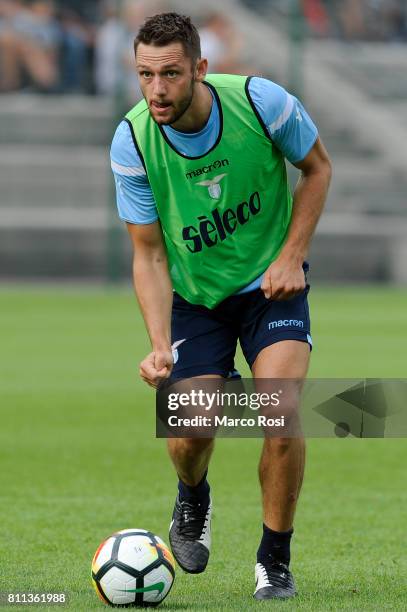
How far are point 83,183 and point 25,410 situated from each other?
15669 mm

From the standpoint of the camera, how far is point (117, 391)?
527 inches

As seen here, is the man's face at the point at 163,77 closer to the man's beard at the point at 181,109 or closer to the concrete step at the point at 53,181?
the man's beard at the point at 181,109

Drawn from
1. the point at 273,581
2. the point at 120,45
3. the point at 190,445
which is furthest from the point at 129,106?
the point at 273,581

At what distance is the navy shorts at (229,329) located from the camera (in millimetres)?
6277

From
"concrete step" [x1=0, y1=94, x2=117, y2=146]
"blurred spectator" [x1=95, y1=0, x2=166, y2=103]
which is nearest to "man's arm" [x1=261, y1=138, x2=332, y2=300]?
"blurred spectator" [x1=95, y1=0, x2=166, y2=103]

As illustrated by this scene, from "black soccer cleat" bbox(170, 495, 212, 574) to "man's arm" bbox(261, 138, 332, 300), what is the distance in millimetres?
1184

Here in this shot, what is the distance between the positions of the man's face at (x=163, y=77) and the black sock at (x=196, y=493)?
5.89 ft

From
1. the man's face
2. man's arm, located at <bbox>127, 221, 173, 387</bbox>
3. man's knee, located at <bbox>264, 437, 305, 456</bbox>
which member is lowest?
Answer: man's knee, located at <bbox>264, 437, 305, 456</bbox>

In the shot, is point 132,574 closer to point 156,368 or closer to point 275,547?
point 275,547

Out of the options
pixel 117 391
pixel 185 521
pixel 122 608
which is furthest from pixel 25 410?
pixel 122 608

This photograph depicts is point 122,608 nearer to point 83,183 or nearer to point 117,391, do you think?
point 117,391

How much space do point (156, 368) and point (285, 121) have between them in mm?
1163

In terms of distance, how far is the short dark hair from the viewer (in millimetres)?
5812

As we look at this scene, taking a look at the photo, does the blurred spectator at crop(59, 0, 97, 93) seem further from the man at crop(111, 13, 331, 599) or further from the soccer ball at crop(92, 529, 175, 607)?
the soccer ball at crop(92, 529, 175, 607)
